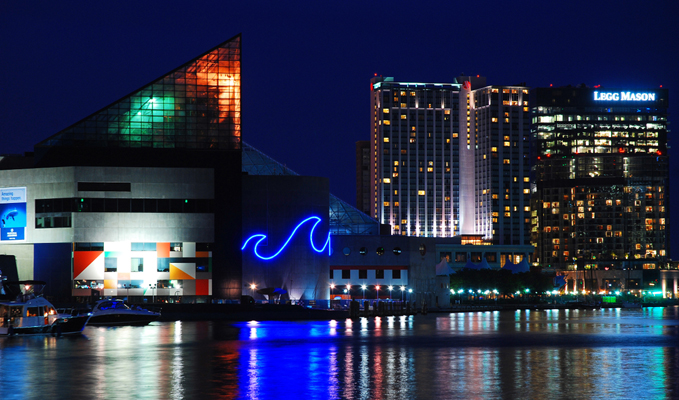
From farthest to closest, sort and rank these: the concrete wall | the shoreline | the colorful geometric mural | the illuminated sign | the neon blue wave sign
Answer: the concrete wall
the neon blue wave sign
the illuminated sign
the colorful geometric mural
the shoreline

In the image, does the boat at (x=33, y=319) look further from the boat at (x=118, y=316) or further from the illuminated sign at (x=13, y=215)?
the illuminated sign at (x=13, y=215)

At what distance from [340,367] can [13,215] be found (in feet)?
270

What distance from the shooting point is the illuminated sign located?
113625 millimetres

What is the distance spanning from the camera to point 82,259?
4439 inches

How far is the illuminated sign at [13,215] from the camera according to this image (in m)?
114

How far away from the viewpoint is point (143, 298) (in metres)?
112

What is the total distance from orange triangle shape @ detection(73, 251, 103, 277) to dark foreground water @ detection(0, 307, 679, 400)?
4273cm

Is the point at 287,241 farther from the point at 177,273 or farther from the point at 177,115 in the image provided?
the point at 177,115

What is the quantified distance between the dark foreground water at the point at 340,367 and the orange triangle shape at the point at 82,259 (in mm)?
42733

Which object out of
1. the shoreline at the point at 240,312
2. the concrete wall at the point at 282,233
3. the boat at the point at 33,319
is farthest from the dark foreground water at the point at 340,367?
the concrete wall at the point at 282,233

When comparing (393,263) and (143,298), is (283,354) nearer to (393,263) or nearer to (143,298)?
(143,298)

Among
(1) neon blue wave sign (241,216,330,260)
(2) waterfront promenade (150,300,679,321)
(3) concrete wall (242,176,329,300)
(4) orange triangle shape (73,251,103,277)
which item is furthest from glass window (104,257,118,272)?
(3) concrete wall (242,176,329,300)

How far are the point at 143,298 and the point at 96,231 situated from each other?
10719mm

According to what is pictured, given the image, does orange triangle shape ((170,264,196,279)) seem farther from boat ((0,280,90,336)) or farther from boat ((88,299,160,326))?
boat ((0,280,90,336))
